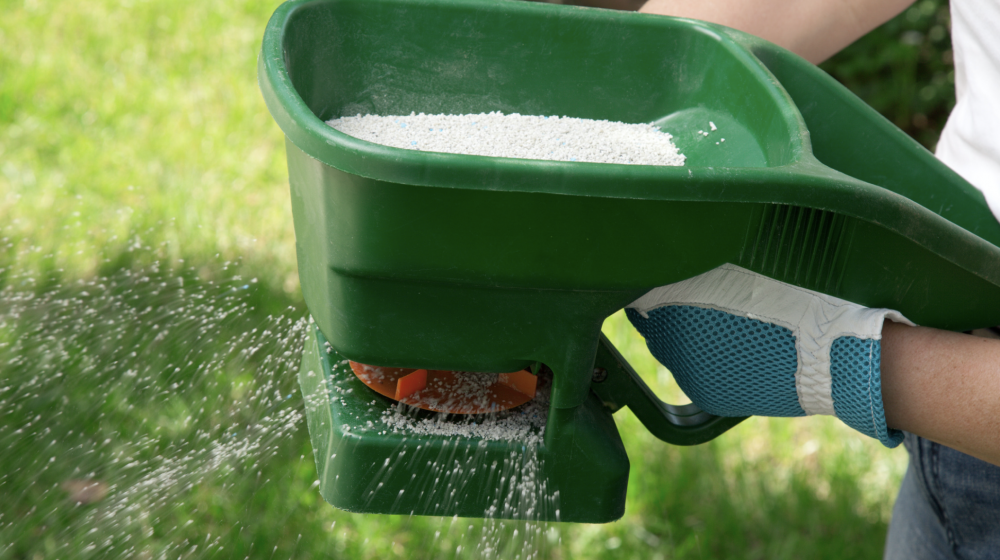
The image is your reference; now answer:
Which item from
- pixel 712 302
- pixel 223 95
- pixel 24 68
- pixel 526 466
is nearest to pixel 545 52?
pixel 712 302

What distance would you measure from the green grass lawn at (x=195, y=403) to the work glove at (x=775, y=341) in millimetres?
568

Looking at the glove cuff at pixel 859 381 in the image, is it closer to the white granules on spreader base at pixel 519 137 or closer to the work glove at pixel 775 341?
the work glove at pixel 775 341

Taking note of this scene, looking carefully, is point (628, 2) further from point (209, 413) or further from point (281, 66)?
point (209, 413)

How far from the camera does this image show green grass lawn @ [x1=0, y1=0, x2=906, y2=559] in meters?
1.75

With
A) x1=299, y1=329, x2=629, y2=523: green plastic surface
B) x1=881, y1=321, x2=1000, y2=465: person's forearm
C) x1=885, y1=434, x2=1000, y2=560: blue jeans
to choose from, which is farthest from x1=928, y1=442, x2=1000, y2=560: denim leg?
x1=299, y1=329, x2=629, y2=523: green plastic surface

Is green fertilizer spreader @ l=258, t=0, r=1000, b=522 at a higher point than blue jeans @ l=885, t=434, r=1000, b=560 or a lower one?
higher

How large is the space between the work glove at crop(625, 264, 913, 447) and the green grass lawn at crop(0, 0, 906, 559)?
1.86 ft

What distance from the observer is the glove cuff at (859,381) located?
2.88 feet

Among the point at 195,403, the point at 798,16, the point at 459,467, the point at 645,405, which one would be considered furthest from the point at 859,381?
the point at 195,403

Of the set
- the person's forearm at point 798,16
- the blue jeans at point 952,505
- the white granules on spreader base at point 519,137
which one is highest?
the person's forearm at point 798,16

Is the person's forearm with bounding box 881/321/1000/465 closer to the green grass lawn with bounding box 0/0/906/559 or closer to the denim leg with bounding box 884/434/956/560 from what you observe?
the denim leg with bounding box 884/434/956/560

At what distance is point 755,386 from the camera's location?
3.17 feet

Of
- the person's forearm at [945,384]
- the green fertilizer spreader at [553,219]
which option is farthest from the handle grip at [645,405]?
the person's forearm at [945,384]

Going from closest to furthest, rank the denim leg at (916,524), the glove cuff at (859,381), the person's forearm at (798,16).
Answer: the glove cuff at (859,381) < the person's forearm at (798,16) < the denim leg at (916,524)
